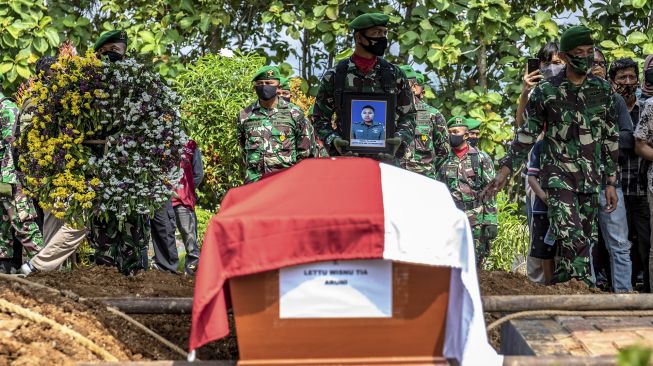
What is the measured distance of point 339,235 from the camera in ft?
14.3

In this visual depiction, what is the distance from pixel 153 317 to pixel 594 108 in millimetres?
3736

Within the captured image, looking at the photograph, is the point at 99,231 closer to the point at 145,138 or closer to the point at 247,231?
the point at 145,138

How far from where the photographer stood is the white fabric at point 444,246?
4.38m

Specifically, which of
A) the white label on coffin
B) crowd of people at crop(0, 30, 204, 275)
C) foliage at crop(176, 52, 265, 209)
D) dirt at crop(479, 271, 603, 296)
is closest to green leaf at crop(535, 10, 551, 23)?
foliage at crop(176, 52, 265, 209)

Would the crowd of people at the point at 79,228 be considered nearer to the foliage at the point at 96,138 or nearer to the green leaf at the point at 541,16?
the foliage at the point at 96,138

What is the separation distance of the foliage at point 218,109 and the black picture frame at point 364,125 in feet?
15.8

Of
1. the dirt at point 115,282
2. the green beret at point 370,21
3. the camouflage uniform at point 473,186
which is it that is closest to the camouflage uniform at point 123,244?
the dirt at point 115,282

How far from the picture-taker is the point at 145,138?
8922 mm

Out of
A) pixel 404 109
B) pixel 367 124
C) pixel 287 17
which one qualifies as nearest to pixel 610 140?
pixel 404 109

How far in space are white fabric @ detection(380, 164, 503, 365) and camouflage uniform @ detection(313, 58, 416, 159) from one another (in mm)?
3885

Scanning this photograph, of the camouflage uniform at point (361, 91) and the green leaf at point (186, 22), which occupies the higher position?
the green leaf at point (186, 22)

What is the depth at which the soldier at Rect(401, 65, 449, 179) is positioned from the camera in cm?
1090

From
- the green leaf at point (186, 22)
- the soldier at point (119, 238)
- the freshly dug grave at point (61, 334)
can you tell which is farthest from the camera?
the green leaf at point (186, 22)

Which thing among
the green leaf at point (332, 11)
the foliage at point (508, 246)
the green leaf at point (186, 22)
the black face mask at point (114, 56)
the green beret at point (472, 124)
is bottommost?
the foliage at point (508, 246)
